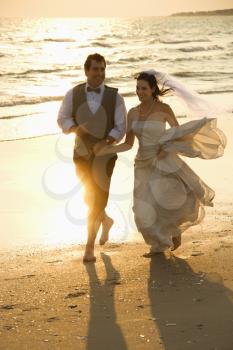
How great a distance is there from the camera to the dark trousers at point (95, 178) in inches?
266

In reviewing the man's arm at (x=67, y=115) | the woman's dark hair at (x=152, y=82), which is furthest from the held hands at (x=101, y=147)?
the woman's dark hair at (x=152, y=82)

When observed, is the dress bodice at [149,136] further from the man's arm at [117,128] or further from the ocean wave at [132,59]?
the ocean wave at [132,59]

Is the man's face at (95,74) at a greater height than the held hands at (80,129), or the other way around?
the man's face at (95,74)

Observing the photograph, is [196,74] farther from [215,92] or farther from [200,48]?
[200,48]

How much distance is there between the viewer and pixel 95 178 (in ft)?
22.4

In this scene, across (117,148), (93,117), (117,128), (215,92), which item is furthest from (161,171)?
(215,92)

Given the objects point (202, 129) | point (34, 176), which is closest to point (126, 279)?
point (202, 129)

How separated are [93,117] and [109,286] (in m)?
1.68

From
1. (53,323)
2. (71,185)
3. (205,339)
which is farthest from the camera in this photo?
(71,185)

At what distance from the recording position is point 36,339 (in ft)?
15.6

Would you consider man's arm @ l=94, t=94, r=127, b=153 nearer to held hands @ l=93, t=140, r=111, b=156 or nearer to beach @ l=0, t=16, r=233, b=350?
held hands @ l=93, t=140, r=111, b=156

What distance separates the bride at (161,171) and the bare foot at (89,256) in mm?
496

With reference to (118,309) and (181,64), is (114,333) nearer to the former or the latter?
(118,309)

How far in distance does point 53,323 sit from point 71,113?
242 centimetres
